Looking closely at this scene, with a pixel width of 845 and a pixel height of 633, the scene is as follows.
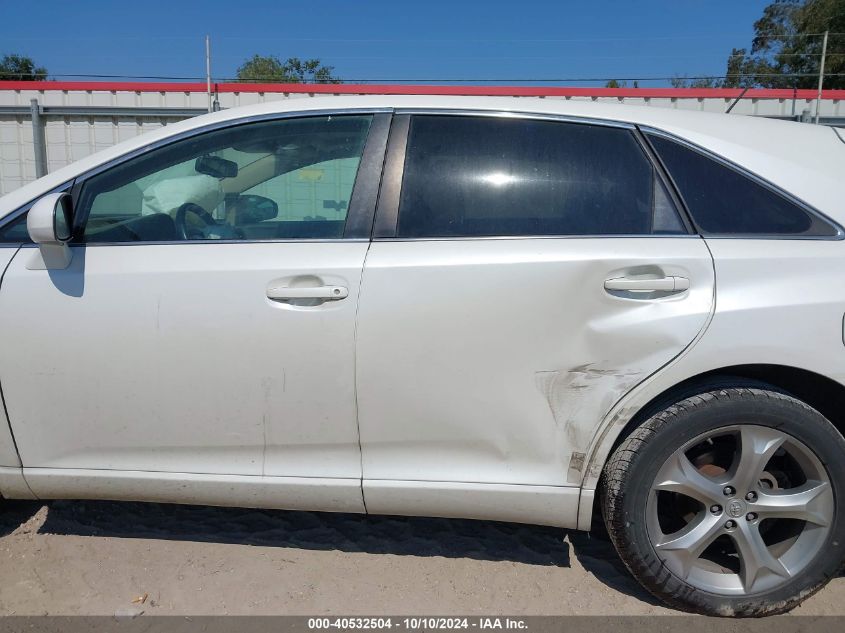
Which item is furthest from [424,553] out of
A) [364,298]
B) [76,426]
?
[76,426]

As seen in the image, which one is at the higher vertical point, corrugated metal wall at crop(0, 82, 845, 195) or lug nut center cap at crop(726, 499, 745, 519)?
corrugated metal wall at crop(0, 82, 845, 195)

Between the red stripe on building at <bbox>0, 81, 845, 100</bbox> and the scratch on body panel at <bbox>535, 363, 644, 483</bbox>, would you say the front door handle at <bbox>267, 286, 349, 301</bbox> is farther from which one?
the red stripe on building at <bbox>0, 81, 845, 100</bbox>

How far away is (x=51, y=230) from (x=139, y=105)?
984 cm

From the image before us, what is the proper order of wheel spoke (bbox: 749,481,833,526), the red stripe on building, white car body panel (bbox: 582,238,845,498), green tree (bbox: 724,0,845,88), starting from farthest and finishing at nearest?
green tree (bbox: 724,0,845,88)
the red stripe on building
wheel spoke (bbox: 749,481,833,526)
white car body panel (bbox: 582,238,845,498)

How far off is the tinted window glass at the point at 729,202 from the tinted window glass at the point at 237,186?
3.64 feet

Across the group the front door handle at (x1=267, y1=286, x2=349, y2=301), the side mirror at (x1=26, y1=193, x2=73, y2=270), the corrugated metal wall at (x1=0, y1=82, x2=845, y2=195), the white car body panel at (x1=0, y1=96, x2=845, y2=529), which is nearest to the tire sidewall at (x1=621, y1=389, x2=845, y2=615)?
the white car body panel at (x1=0, y1=96, x2=845, y2=529)

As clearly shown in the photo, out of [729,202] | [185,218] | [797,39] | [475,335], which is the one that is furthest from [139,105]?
[797,39]

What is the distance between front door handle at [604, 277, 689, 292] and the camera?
216 cm

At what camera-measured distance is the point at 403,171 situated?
2.37m

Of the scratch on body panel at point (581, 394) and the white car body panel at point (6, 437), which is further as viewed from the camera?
the white car body panel at point (6, 437)

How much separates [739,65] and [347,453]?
148 feet

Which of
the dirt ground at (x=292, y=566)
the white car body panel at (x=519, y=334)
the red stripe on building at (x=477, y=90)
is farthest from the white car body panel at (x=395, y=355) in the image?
the red stripe on building at (x=477, y=90)

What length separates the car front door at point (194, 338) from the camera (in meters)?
2.22

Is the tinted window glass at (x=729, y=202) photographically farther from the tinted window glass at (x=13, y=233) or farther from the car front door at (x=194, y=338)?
the tinted window glass at (x=13, y=233)
